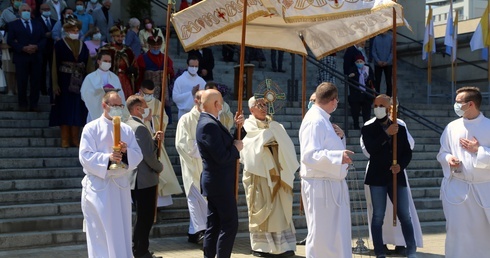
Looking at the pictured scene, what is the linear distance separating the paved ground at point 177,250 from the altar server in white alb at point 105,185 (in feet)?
5.73

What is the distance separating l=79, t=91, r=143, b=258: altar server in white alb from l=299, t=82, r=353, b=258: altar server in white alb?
1729mm

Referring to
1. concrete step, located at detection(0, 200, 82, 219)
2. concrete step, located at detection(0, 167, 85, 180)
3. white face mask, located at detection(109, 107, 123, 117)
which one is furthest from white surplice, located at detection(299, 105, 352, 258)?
concrete step, located at detection(0, 167, 85, 180)

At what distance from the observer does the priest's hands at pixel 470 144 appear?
28.7 ft

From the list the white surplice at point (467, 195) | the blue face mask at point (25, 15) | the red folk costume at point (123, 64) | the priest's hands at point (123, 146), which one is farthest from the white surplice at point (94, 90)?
the white surplice at point (467, 195)

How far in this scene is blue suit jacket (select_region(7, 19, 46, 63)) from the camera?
13750 millimetres

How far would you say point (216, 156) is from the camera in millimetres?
8133

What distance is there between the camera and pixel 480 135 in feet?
29.2

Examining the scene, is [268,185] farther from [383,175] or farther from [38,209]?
[38,209]

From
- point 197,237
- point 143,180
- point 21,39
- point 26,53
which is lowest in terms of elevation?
point 197,237

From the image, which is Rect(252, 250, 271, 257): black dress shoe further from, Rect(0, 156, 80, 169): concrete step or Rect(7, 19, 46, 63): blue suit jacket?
Rect(7, 19, 46, 63): blue suit jacket

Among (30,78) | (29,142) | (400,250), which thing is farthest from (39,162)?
(400,250)

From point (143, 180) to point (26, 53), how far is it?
17.7 feet

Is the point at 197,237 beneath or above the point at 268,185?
beneath

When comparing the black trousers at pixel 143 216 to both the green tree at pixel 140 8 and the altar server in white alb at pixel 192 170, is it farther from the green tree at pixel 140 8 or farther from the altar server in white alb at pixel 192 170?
the green tree at pixel 140 8
